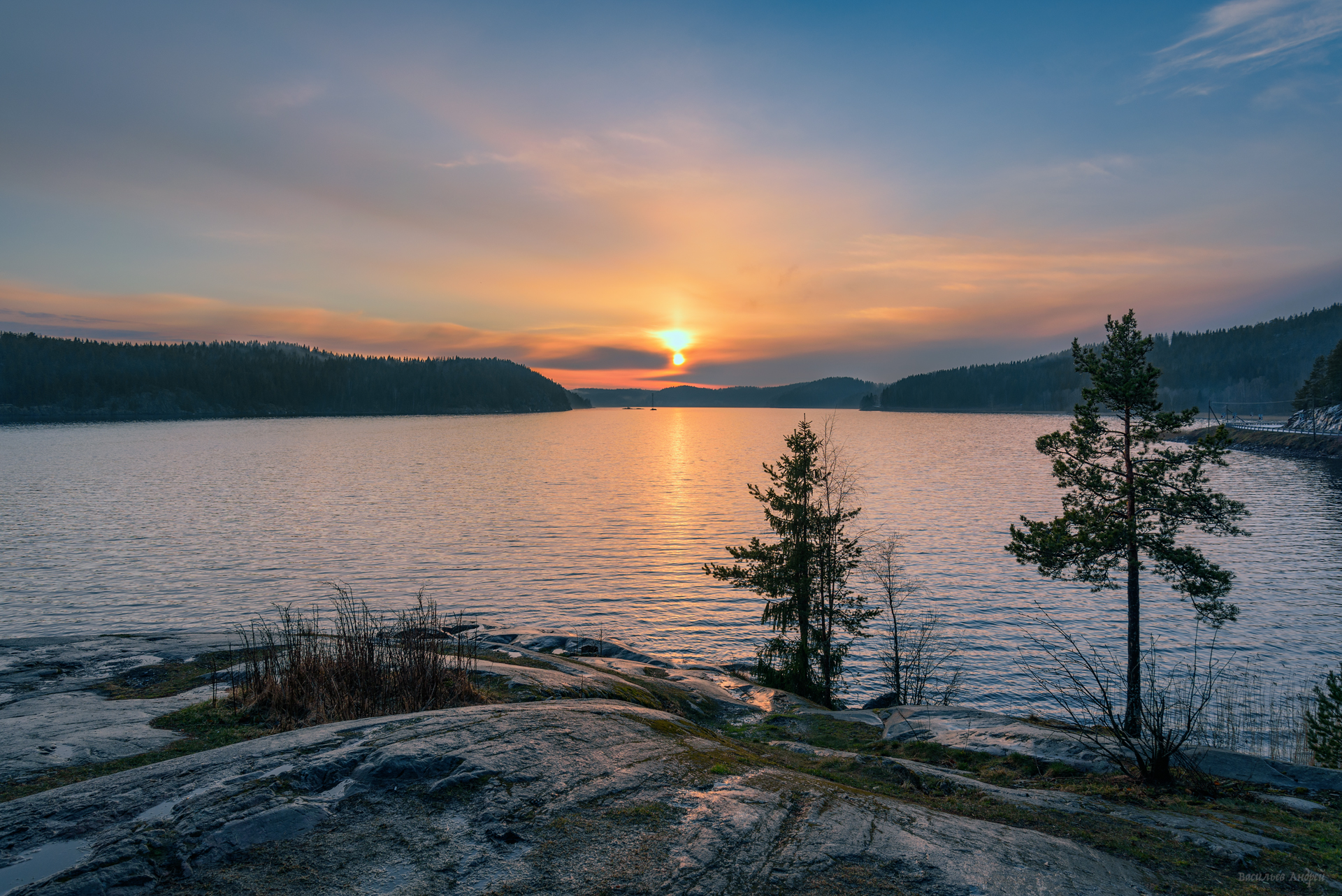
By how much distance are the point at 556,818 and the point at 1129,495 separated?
18.2m

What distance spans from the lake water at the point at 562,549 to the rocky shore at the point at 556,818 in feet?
47.8

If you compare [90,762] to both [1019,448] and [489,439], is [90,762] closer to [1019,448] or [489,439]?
[1019,448]

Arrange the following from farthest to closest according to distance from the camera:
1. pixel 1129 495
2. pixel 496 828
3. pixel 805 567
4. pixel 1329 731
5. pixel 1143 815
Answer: pixel 805 567, pixel 1129 495, pixel 1329 731, pixel 1143 815, pixel 496 828

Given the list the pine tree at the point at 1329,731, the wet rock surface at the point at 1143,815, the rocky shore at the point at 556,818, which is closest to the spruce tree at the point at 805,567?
the pine tree at the point at 1329,731

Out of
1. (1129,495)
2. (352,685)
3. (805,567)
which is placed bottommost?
(805,567)

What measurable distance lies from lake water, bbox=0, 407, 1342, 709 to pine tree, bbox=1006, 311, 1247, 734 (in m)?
5.94

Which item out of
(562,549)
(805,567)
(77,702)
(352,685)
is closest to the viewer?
(352,685)

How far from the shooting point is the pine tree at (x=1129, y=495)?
1622 centimetres

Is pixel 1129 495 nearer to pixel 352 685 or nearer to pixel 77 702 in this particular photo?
pixel 352 685

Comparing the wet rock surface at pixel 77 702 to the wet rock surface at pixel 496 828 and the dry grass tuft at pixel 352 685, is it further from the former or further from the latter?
the wet rock surface at pixel 496 828

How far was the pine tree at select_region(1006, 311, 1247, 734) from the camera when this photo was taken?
16.2 metres

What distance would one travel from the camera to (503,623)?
26656 millimetres

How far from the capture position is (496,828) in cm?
557

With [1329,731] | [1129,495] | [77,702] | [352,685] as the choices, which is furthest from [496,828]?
[1129,495]
